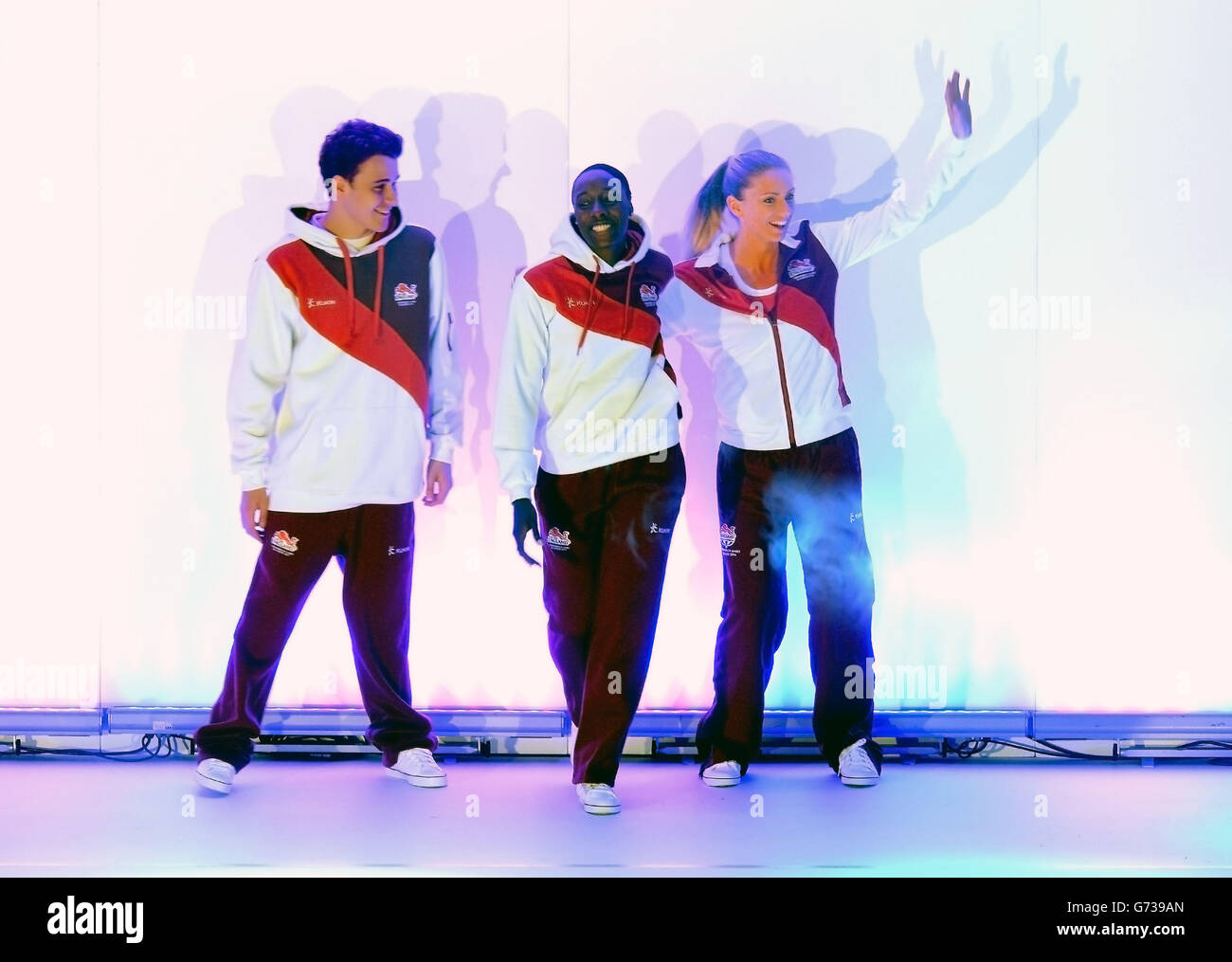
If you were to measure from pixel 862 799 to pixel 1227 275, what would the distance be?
1.93 m

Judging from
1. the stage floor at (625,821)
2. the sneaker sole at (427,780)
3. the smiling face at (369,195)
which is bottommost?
the stage floor at (625,821)

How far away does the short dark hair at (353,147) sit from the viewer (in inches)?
138

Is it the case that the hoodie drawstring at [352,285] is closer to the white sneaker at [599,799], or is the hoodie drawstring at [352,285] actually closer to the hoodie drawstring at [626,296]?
the hoodie drawstring at [626,296]

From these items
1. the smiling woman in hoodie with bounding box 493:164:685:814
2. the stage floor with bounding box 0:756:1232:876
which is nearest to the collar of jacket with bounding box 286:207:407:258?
the smiling woman in hoodie with bounding box 493:164:685:814

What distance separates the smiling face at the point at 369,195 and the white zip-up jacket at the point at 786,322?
0.81 metres

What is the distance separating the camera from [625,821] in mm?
3246

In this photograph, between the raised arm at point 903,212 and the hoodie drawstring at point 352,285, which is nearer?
the hoodie drawstring at point 352,285

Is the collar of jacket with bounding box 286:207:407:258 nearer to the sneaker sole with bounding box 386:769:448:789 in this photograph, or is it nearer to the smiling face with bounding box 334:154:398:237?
the smiling face with bounding box 334:154:398:237

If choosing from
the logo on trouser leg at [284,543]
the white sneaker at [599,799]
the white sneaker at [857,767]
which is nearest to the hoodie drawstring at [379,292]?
the logo on trouser leg at [284,543]

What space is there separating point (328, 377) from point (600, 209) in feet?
2.81

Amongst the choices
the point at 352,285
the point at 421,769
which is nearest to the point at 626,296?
the point at 352,285

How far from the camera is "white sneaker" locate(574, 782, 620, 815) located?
3.28 meters

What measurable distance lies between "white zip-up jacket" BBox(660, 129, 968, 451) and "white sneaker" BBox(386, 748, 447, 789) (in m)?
1.23
